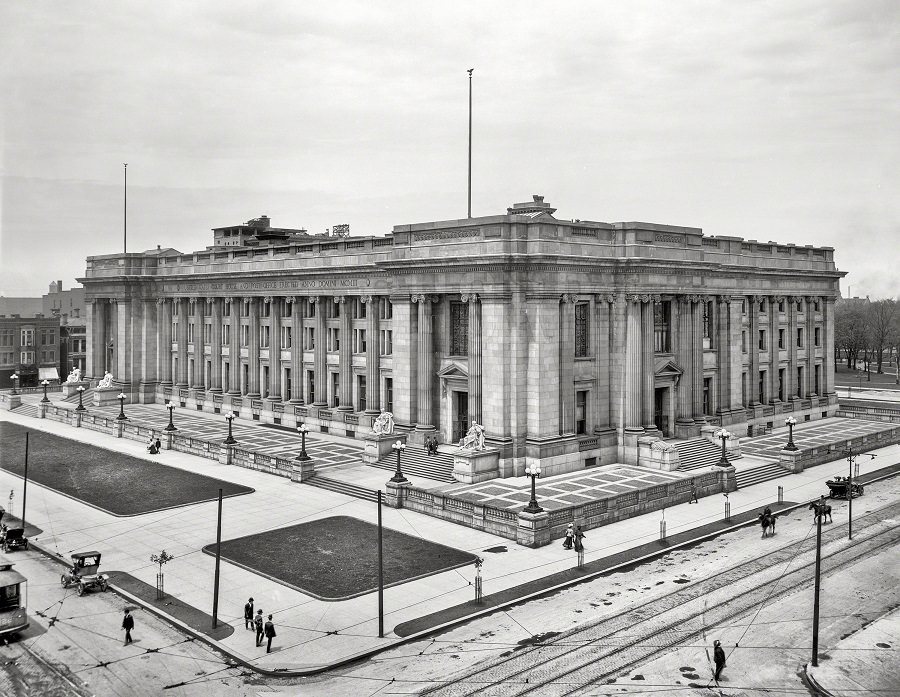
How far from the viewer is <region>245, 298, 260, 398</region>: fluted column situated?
81.6 m

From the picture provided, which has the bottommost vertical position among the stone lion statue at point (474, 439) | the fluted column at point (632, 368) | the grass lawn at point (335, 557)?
the grass lawn at point (335, 557)

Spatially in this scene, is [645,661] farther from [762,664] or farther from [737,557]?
[737,557]

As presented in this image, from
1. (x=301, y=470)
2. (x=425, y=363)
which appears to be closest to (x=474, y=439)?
(x=425, y=363)

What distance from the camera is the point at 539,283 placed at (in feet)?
182

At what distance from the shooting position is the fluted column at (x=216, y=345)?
86.0 m

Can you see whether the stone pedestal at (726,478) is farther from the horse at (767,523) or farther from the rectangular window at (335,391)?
the rectangular window at (335,391)

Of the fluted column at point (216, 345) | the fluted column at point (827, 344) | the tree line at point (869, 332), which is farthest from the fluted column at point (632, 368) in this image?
the tree line at point (869, 332)

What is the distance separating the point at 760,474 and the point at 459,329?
73.1ft

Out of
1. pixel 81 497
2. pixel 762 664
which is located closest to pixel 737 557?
pixel 762 664

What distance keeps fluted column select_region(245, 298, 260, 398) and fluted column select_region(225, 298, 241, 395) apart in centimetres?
187

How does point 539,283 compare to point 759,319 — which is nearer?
point 539,283

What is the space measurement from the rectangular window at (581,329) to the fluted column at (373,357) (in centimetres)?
1757

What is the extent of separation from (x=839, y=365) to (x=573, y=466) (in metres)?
122

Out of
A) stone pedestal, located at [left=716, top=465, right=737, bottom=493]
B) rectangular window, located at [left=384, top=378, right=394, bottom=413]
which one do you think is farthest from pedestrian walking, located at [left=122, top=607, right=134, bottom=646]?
rectangular window, located at [left=384, top=378, right=394, bottom=413]
